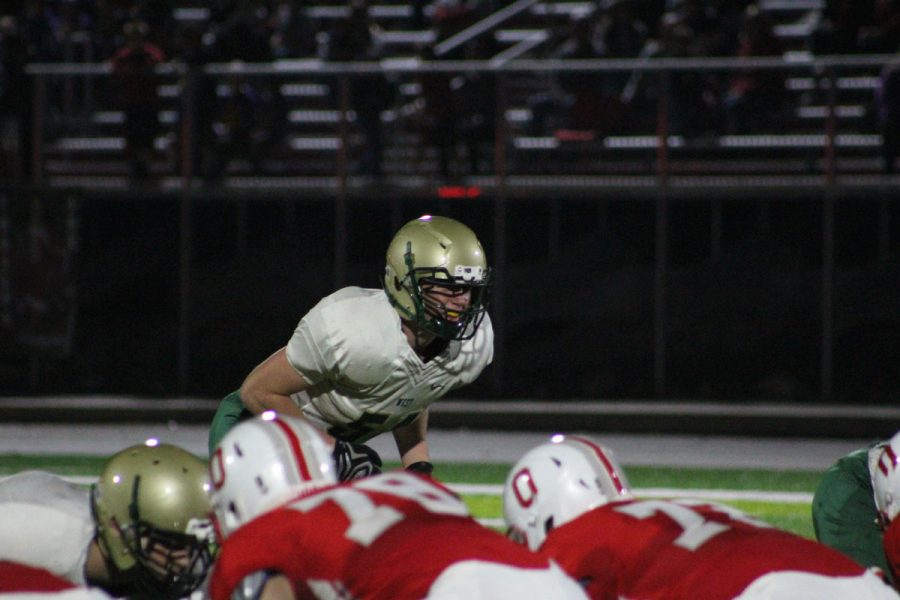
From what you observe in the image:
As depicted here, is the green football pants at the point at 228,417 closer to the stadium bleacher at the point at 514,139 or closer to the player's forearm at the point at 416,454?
the player's forearm at the point at 416,454

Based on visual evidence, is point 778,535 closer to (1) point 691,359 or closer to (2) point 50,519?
(2) point 50,519

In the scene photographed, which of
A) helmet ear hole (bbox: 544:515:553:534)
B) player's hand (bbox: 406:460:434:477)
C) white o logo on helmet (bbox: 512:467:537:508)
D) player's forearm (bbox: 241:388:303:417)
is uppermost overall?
white o logo on helmet (bbox: 512:467:537:508)

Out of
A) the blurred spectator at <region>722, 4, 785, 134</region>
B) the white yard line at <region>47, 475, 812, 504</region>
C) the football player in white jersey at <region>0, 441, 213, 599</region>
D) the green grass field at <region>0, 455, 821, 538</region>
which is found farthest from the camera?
the blurred spectator at <region>722, 4, 785, 134</region>

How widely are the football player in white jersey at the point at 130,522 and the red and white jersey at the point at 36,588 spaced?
83 cm

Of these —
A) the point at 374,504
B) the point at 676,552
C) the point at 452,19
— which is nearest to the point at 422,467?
the point at 676,552

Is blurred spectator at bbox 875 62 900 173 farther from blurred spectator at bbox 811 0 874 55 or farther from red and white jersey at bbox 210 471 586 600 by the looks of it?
red and white jersey at bbox 210 471 586 600

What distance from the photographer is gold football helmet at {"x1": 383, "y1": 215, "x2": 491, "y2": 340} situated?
5621 mm

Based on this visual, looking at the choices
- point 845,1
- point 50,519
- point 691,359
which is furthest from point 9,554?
point 845,1

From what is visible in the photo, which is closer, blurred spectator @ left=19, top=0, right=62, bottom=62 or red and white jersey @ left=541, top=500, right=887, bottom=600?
red and white jersey @ left=541, top=500, right=887, bottom=600

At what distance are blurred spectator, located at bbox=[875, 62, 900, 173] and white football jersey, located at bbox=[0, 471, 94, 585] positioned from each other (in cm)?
995

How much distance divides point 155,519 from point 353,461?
3.00 ft

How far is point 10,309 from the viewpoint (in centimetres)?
1415

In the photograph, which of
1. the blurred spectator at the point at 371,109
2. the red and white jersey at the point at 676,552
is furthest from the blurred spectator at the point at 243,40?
the red and white jersey at the point at 676,552

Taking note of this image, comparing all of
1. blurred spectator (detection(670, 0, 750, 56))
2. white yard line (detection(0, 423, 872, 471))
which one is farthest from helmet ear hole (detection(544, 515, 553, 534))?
blurred spectator (detection(670, 0, 750, 56))
